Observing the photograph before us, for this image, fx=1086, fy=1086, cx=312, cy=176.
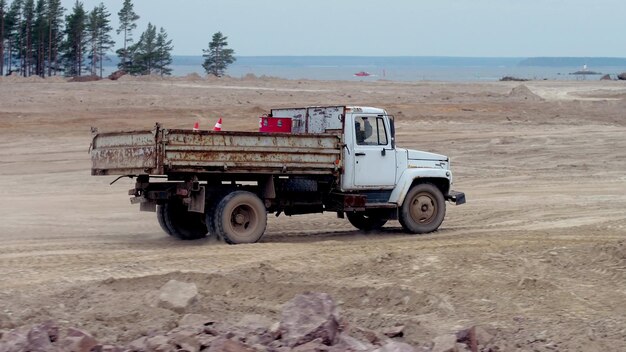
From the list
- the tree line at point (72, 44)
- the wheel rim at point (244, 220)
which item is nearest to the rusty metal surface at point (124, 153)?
the wheel rim at point (244, 220)

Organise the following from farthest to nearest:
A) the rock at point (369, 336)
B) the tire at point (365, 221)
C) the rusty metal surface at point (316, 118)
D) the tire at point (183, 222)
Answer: the tire at point (365, 221), the tire at point (183, 222), the rusty metal surface at point (316, 118), the rock at point (369, 336)

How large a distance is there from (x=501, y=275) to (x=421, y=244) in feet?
8.25

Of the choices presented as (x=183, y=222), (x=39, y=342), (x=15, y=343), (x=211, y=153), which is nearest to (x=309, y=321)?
(x=39, y=342)

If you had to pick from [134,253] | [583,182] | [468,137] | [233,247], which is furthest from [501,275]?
[468,137]

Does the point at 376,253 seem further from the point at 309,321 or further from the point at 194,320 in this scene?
the point at 309,321

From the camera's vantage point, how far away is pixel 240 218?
1667cm

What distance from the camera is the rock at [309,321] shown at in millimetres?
10242

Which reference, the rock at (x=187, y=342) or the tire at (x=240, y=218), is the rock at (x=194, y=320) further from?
the tire at (x=240, y=218)

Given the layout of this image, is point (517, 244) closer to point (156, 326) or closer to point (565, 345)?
point (565, 345)

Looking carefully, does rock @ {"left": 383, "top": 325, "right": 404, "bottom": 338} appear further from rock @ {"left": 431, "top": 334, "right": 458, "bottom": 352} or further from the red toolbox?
the red toolbox

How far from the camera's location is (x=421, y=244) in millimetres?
16547

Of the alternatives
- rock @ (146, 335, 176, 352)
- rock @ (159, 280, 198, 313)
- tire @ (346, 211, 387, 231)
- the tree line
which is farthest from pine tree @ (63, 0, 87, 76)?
rock @ (146, 335, 176, 352)

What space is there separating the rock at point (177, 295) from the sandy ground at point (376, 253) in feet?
0.42

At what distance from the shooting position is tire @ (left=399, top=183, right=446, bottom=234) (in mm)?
18156
